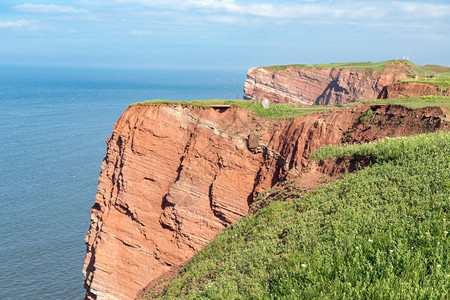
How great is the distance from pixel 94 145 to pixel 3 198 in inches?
1007

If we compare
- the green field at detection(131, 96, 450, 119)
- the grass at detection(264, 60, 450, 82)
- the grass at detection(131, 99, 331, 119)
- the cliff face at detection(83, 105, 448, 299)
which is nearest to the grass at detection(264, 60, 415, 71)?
the grass at detection(264, 60, 450, 82)

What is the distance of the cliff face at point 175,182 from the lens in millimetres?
25453

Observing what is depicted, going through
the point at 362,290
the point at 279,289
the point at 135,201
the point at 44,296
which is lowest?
the point at 44,296

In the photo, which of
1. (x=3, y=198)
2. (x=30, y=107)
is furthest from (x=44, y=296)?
(x=30, y=107)

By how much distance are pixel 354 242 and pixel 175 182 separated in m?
17.6

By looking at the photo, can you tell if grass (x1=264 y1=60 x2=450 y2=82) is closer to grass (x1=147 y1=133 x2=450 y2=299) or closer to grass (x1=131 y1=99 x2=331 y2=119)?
grass (x1=131 y1=99 x2=331 y2=119)

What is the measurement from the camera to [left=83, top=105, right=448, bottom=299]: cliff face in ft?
83.5

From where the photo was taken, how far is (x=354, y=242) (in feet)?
30.6

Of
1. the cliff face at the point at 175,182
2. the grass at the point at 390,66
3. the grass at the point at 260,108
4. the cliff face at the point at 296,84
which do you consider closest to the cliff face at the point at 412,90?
the grass at the point at 260,108

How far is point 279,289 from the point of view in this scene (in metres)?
8.75

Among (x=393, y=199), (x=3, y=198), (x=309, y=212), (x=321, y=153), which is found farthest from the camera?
(x=3, y=198)

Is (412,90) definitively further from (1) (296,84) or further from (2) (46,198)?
(1) (296,84)

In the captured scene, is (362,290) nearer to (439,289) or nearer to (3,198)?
(439,289)

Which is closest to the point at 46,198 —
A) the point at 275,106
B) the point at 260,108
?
the point at 260,108
